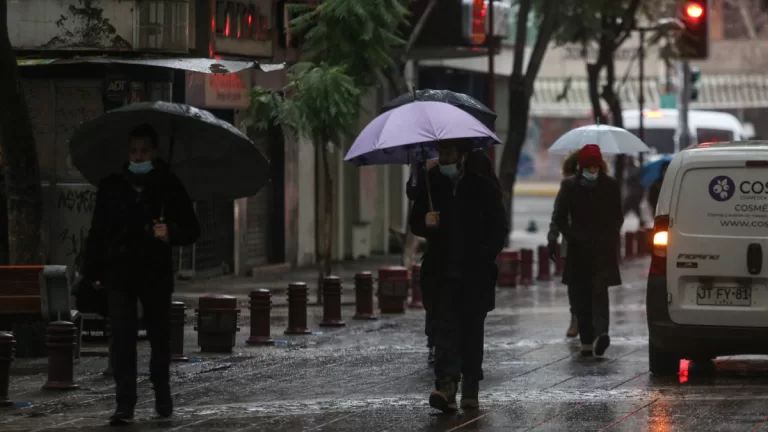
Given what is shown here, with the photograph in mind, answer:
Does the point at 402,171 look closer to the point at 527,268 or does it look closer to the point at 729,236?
the point at 527,268

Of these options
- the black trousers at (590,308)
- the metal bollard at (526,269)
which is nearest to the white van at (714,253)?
the black trousers at (590,308)

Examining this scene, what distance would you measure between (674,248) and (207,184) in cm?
342

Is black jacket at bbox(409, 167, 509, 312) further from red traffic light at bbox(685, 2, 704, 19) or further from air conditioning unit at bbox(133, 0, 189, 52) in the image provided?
red traffic light at bbox(685, 2, 704, 19)

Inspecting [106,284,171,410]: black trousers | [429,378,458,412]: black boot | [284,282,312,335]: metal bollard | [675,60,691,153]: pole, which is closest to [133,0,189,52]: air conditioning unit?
[284,282,312,335]: metal bollard

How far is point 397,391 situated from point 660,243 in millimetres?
2218

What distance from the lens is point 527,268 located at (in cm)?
2397

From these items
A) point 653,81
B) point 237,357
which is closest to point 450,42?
point 237,357

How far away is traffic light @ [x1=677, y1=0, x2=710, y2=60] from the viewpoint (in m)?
28.9

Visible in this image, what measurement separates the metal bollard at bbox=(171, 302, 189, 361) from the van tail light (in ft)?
11.9

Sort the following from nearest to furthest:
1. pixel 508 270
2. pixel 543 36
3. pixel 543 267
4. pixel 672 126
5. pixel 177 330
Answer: pixel 177 330 → pixel 508 270 → pixel 543 36 → pixel 543 267 → pixel 672 126

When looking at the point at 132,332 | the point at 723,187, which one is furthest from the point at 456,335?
the point at 723,187

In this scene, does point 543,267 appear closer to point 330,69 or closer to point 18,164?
point 330,69

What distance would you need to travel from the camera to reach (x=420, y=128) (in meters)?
10.6

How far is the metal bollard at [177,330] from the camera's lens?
13.5 metres
